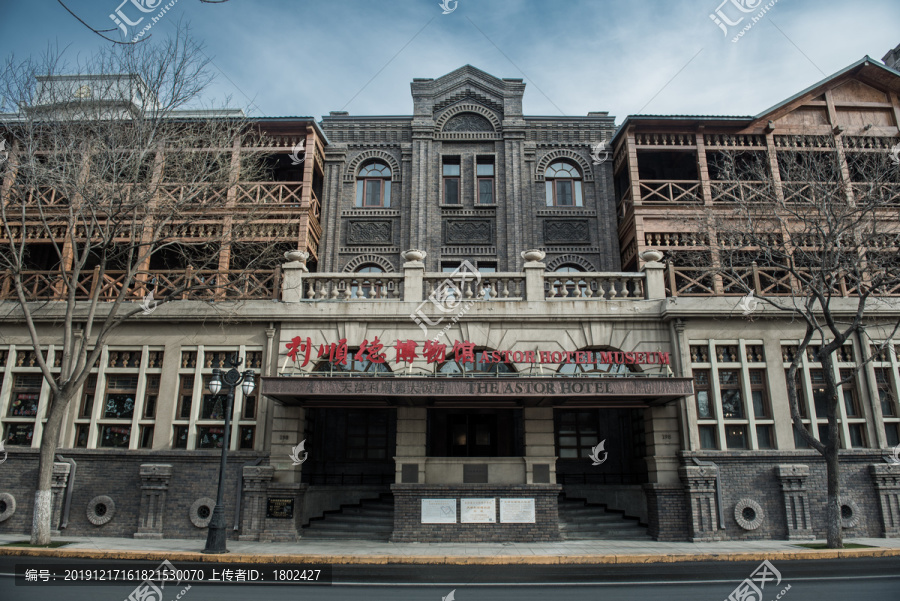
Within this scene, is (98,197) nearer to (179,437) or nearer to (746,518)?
(179,437)

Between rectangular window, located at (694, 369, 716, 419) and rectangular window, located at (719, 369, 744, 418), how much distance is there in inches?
15.2

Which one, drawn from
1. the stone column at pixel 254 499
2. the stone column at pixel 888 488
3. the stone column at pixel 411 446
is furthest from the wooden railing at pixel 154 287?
the stone column at pixel 888 488

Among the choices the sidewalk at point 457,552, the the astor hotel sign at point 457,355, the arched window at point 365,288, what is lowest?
the sidewalk at point 457,552

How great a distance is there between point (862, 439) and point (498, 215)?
1456cm

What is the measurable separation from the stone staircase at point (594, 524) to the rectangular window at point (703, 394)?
383 centimetres

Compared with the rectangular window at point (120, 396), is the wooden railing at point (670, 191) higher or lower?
higher

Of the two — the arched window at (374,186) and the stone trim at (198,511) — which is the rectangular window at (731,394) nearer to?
the arched window at (374,186)

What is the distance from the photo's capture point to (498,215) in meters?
23.6

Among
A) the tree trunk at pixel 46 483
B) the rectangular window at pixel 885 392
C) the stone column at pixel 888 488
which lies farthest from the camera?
the rectangular window at pixel 885 392

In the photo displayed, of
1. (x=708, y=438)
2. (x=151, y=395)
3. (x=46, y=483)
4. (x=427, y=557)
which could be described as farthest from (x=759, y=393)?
(x=46, y=483)

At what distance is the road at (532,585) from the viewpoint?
31.0ft

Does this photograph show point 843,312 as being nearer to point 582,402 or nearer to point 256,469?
point 582,402

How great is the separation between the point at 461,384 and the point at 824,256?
10.00 metres

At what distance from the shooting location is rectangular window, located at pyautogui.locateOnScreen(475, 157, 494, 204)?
24.1 metres
